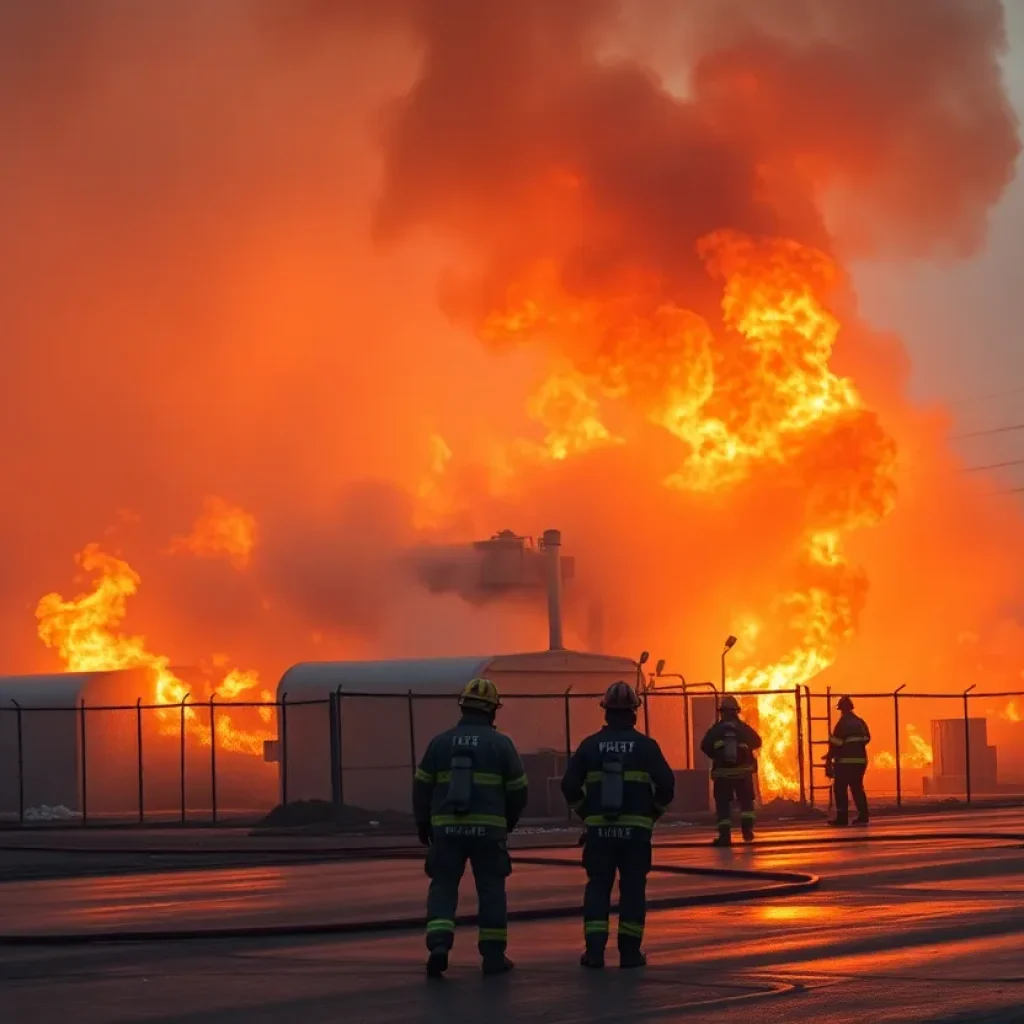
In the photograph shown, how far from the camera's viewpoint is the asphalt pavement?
10.3 meters

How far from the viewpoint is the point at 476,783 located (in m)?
11.9

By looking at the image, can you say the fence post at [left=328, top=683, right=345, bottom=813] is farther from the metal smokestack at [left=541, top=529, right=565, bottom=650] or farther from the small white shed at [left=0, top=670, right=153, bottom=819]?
the metal smokestack at [left=541, top=529, right=565, bottom=650]

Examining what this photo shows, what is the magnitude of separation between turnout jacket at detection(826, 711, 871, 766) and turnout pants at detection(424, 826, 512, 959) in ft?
61.1

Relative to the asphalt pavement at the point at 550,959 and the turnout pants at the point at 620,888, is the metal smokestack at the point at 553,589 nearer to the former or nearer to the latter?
the asphalt pavement at the point at 550,959

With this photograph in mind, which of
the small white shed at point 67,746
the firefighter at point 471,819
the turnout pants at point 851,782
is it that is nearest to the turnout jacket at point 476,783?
the firefighter at point 471,819

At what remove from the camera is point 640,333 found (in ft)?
148

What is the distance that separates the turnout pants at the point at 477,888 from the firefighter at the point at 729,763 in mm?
12858

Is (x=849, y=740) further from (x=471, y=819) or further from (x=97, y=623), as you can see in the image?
(x=97, y=623)

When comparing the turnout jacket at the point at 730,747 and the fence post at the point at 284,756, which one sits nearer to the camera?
the turnout jacket at the point at 730,747

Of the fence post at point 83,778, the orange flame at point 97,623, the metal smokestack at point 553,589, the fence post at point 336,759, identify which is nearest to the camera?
the fence post at point 336,759

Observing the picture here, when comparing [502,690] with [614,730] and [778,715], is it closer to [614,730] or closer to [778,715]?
[778,715]

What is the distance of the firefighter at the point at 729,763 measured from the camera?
2470 centimetres

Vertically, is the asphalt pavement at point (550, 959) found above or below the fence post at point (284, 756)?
below

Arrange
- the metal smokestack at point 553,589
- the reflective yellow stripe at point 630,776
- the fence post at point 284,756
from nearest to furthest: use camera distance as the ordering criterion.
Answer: the reflective yellow stripe at point 630,776 → the fence post at point 284,756 → the metal smokestack at point 553,589
